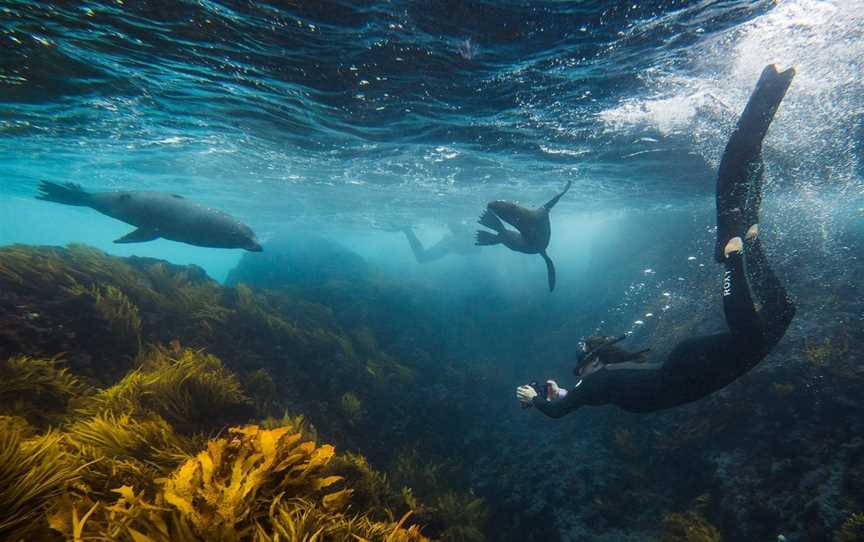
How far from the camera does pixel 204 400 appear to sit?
4402 mm

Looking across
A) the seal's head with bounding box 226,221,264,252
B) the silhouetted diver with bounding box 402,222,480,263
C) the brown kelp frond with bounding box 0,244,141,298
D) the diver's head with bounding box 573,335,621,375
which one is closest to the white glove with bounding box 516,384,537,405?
the diver's head with bounding box 573,335,621,375

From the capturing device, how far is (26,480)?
193cm

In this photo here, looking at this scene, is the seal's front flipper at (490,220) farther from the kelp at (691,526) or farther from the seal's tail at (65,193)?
the seal's tail at (65,193)

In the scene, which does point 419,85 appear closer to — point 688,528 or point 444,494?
point 444,494

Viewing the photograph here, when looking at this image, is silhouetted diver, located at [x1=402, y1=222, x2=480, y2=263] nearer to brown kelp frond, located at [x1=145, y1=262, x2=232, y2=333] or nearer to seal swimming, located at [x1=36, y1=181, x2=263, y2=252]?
Answer: brown kelp frond, located at [x1=145, y1=262, x2=232, y2=333]

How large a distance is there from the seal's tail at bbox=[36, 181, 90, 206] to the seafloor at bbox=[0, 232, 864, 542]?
1.24m

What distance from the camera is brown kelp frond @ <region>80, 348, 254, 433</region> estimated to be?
391 cm

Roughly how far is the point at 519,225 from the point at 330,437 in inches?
267

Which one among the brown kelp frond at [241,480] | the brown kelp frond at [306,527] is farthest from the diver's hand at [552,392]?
the brown kelp frond at [241,480]

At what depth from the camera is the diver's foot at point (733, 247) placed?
190 inches

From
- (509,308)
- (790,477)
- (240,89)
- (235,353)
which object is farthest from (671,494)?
(509,308)

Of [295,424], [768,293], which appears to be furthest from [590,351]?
[295,424]

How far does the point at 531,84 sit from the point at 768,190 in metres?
25.5

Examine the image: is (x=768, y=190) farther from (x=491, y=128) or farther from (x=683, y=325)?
(x=491, y=128)
